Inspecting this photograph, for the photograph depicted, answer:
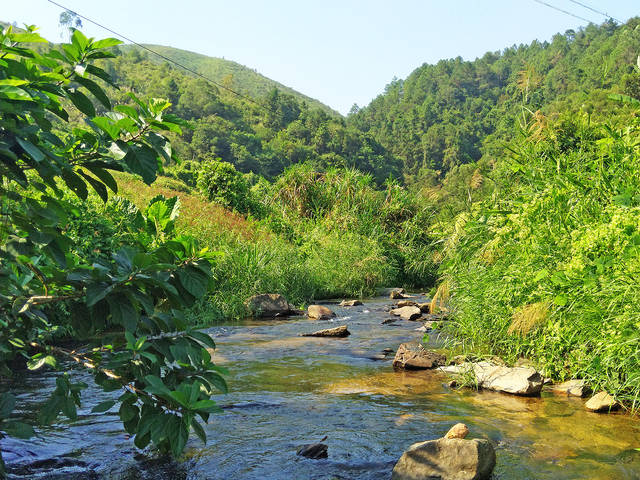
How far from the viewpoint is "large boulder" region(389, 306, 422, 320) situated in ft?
38.7

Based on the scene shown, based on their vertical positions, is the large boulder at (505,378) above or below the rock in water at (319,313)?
above

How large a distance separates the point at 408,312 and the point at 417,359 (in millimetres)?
4765

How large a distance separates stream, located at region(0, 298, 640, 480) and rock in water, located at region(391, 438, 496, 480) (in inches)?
6.8

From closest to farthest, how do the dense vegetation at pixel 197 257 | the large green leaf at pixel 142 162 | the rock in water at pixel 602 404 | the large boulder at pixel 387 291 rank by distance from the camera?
the dense vegetation at pixel 197 257 < the large green leaf at pixel 142 162 < the rock in water at pixel 602 404 < the large boulder at pixel 387 291

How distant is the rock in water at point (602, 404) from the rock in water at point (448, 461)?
1744 millimetres

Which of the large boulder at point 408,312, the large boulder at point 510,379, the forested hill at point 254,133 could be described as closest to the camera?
the large boulder at point 510,379

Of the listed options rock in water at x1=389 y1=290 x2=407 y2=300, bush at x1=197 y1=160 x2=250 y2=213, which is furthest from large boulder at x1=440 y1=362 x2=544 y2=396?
bush at x1=197 y1=160 x2=250 y2=213

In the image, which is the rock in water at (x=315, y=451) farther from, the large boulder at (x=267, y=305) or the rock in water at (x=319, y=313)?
the large boulder at (x=267, y=305)

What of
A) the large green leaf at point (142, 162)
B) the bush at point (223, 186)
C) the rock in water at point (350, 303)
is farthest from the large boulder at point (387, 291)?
the large green leaf at point (142, 162)

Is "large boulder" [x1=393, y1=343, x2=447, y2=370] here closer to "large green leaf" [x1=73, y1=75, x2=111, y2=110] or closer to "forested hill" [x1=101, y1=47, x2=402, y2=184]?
"large green leaf" [x1=73, y1=75, x2=111, y2=110]

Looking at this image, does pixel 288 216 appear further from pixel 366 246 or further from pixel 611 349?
pixel 611 349

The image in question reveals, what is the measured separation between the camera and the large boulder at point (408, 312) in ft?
38.7

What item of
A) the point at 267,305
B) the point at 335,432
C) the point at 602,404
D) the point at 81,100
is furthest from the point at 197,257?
the point at 267,305

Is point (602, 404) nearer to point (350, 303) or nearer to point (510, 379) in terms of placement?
point (510, 379)
